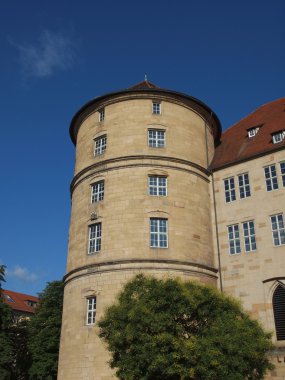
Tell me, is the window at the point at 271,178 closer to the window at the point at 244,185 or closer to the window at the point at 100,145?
the window at the point at 244,185

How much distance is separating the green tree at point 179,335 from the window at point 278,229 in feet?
23.8

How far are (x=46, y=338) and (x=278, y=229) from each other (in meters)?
21.8

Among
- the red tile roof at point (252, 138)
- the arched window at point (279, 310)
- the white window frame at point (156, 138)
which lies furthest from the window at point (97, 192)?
Answer: the arched window at point (279, 310)

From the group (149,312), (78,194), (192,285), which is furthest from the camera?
(78,194)

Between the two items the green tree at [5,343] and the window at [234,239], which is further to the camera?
the green tree at [5,343]

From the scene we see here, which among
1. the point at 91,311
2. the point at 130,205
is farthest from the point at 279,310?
the point at 91,311

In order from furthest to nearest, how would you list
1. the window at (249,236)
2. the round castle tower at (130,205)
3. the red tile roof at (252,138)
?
the red tile roof at (252,138)
the window at (249,236)
the round castle tower at (130,205)

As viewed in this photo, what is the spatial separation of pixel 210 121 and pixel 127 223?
11.2m

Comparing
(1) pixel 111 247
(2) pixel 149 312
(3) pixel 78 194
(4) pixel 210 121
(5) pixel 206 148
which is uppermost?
(4) pixel 210 121

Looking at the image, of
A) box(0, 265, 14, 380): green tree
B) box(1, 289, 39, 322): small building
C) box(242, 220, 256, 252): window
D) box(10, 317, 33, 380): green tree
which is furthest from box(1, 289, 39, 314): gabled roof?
box(242, 220, 256, 252): window

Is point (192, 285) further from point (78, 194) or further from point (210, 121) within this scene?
point (210, 121)

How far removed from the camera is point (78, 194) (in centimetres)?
2934

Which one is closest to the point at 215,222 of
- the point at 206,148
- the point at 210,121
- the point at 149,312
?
the point at 206,148

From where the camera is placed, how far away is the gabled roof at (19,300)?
68062mm
